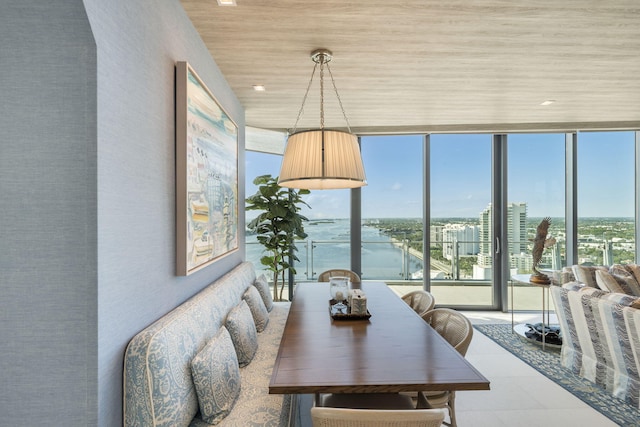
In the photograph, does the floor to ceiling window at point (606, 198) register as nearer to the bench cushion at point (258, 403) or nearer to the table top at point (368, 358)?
the table top at point (368, 358)

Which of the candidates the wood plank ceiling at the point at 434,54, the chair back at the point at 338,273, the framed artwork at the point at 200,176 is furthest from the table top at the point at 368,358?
the wood plank ceiling at the point at 434,54

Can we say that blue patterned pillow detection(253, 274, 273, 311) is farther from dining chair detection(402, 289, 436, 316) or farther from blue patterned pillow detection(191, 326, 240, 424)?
blue patterned pillow detection(191, 326, 240, 424)

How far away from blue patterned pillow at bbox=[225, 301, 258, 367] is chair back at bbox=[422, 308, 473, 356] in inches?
47.6

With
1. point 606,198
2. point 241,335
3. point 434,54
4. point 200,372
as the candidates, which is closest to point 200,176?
point 241,335

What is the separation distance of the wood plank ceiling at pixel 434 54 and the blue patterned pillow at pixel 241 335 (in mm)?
1870

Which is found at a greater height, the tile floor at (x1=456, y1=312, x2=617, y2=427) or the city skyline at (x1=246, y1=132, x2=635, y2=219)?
the city skyline at (x1=246, y1=132, x2=635, y2=219)

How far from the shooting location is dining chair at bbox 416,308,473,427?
1.72 meters

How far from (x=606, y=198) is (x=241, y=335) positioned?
18.2 ft

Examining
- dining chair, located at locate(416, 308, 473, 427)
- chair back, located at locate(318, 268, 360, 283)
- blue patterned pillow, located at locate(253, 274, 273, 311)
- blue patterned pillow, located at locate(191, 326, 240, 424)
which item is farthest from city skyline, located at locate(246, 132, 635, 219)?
blue patterned pillow, located at locate(191, 326, 240, 424)

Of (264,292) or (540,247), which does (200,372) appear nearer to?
(264,292)

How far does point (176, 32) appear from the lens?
75.1 inches

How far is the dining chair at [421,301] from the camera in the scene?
264 centimetres

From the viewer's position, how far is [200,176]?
2.12 metres

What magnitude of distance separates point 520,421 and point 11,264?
2.99 meters
